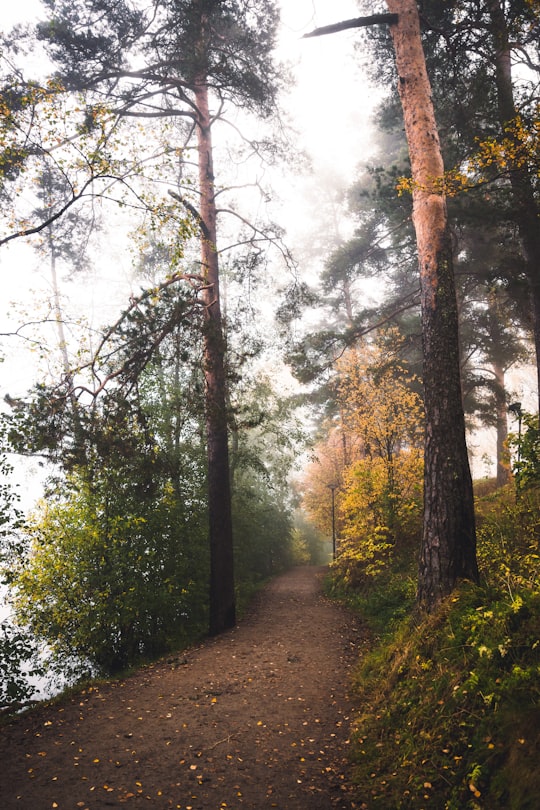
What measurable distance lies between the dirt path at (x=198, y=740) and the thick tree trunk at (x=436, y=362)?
74.2 inches

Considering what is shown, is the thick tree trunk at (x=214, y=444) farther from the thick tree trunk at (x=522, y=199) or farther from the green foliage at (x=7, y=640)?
the thick tree trunk at (x=522, y=199)

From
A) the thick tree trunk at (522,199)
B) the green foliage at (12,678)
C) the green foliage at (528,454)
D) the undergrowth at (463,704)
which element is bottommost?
the green foliage at (12,678)

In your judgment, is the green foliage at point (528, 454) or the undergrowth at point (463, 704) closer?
the undergrowth at point (463, 704)

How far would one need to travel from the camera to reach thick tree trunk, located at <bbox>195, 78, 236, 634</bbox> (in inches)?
321

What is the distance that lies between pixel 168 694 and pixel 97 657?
12.6ft

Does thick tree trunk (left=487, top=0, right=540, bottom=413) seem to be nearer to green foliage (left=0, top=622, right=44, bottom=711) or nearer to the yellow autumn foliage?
the yellow autumn foliage

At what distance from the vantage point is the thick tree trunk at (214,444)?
8.16 meters

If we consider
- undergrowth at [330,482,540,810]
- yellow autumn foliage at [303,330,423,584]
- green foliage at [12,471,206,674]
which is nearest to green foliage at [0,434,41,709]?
green foliage at [12,471,206,674]

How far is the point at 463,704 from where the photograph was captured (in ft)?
10.1

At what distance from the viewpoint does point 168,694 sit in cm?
523

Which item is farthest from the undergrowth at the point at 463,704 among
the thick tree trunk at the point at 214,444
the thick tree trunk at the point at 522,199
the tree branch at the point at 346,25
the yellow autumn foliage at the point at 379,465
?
the tree branch at the point at 346,25

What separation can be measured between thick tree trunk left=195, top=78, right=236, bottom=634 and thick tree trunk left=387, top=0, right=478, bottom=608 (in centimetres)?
399

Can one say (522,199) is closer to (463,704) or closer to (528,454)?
(528,454)

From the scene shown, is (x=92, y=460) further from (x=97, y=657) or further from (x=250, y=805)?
(x=250, y=805)
